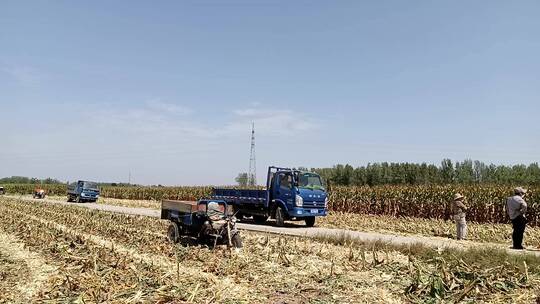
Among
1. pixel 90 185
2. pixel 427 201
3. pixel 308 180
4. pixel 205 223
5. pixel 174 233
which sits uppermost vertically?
pixel 308 180

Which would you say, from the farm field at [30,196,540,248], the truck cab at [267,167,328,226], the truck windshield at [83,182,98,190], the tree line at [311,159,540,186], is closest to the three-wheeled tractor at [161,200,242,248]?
the truck cab at [267,167,328,226]

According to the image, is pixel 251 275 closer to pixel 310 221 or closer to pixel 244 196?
pixel 310 221

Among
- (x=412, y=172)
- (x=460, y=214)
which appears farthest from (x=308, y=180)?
(x=412, y=172)

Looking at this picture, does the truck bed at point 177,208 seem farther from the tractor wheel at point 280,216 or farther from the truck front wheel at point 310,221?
the truck front wheel at point 310,221

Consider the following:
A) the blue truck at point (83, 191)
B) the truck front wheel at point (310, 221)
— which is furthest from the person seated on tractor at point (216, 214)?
the blue truck at point (83, 191)

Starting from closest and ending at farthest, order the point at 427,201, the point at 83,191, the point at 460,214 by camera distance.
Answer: the point at 460,214
the point at 427,201
the point at 83,191

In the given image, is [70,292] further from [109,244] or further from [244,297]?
[109,244]

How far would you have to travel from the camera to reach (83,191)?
44.5 meters

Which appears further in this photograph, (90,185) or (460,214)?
(90,185)

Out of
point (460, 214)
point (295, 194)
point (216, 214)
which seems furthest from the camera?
point (295, 194)

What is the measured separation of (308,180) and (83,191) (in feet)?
101

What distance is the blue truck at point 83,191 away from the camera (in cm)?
4456

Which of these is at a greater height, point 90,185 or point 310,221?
point 90,185

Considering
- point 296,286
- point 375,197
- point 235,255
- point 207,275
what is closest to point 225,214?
point 235,255
